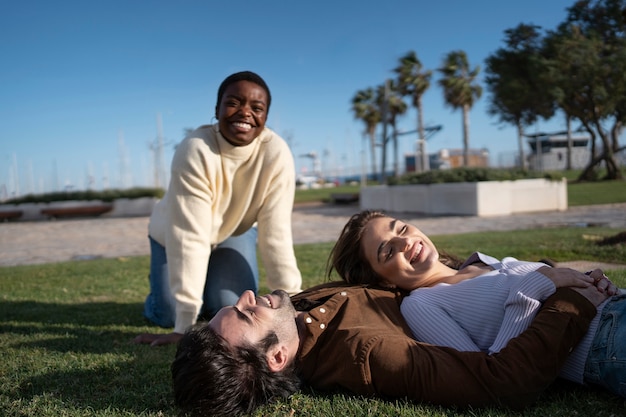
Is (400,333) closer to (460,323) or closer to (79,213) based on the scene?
(460,323)

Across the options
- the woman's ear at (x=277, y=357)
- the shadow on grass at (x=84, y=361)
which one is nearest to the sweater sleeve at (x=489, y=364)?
the woman's ear at (x=277, y=357)

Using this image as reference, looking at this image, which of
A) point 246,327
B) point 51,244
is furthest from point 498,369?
point 51,244

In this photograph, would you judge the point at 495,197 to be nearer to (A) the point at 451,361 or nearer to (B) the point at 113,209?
(A) the point at 451,361

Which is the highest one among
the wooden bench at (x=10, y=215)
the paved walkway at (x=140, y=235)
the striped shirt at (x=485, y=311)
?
the striped shirt at (x=485, y=311)

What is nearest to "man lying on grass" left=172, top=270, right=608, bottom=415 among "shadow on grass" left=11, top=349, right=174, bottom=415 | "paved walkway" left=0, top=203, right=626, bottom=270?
"shadow on grass" left=11, top=349, right=174, bottom=415

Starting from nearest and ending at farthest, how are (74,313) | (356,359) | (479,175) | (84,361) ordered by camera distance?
(356,359) → (84,361) → (74,313) → (479,175)

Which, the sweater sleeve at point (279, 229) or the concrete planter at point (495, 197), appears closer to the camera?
the sweater sleeve at point (279, 229)

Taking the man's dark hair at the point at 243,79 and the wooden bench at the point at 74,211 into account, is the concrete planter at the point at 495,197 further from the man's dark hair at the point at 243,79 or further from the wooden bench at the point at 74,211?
the wooden bench at the point at 74,211

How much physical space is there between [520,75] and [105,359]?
26.3m

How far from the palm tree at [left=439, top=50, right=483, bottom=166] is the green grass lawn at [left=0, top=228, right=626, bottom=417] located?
2922 cm

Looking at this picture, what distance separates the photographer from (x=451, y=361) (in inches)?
76.8

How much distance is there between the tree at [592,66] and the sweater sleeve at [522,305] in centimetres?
2404

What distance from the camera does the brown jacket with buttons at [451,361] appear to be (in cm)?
190

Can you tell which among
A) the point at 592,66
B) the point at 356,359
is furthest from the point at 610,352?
the point at 592,66
